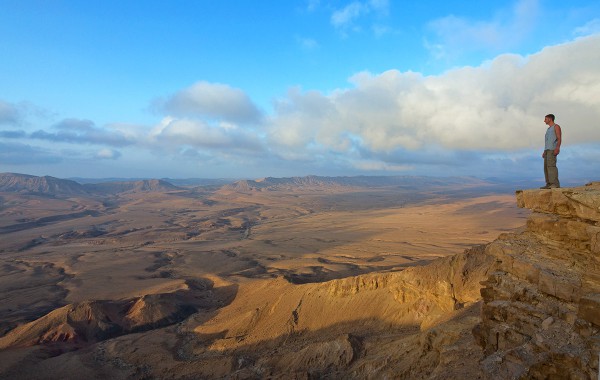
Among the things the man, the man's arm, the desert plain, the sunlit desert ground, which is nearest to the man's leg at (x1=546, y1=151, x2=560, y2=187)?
the man

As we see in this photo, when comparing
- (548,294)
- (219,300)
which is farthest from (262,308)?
(548,294)

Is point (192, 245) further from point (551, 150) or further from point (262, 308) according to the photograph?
point (551, 150)

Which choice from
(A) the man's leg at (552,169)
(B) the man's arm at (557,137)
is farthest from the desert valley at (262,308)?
(B) the man's arm at (557,137)

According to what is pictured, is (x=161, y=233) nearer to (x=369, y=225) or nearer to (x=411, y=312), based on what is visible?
(x=369, y=225)

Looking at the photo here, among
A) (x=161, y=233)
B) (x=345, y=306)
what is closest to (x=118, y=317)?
(x=345, y=306)

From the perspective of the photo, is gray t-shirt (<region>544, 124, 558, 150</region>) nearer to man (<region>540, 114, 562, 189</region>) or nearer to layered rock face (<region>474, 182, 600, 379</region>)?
man (<region>540, 114, 562, 189</region>)

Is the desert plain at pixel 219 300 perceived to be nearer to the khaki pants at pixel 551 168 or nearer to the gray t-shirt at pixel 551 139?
the khaki pants at pixel 551 168
